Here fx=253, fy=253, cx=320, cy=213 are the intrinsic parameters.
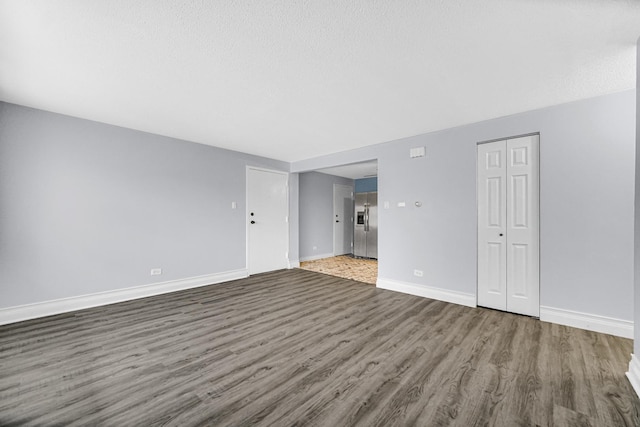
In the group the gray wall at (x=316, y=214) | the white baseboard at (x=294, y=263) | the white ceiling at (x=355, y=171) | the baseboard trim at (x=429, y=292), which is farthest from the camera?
Result: the gray wall at (x=316, y=214)

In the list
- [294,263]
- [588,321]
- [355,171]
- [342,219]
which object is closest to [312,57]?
[588,321]

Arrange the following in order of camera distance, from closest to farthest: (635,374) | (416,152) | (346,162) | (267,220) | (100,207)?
(635,374), (100,207), (416,152), (346,162), (267,220)

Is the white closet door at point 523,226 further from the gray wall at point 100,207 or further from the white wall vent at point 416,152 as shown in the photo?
the gray wall at point 100,207

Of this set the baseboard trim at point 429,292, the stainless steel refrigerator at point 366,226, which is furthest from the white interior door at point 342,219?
the baseboard trim at point 429,292

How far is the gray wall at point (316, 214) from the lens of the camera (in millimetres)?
6641

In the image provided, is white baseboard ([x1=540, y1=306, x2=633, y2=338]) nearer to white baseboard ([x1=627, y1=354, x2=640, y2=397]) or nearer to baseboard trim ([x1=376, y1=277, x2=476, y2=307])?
baseboard trim ([x1=376, y1=277, x2=476, y2=307])

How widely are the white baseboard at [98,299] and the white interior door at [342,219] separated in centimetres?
369

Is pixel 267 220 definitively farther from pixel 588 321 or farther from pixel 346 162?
pixel 588 321

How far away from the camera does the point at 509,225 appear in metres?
3.14

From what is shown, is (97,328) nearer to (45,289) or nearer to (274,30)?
(45,289)

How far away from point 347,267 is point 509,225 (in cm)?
346

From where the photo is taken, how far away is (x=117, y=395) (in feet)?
5.46

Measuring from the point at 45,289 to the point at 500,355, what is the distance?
16.1 ft

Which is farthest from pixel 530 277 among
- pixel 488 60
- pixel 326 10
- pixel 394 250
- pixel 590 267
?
pixel 326 10
